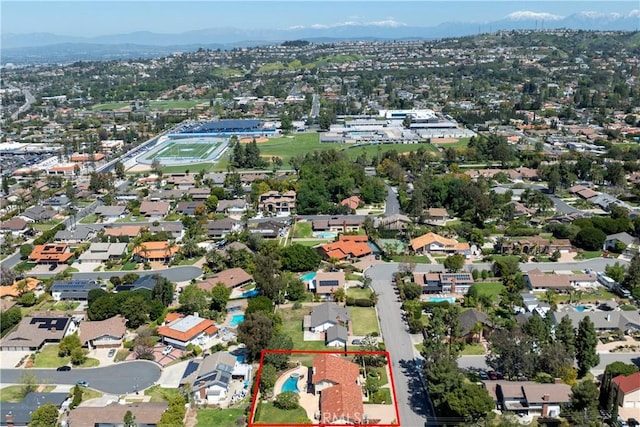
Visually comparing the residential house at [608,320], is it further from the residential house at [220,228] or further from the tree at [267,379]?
the residential house at [220,228]

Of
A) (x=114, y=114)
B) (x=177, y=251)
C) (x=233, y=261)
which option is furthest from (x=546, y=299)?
(x=114, y=114)

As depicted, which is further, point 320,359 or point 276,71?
point 276,71

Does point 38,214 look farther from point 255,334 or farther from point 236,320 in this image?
point 255,334

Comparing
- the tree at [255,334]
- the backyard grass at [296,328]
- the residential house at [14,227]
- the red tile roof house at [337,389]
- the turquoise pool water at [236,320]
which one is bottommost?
the residential house at [14,227]

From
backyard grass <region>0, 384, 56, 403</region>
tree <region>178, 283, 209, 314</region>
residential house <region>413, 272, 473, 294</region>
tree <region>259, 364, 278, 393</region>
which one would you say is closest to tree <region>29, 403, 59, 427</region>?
backyard grass <region>0, 384, 56, 403</region>

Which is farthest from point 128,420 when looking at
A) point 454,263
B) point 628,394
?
point 454,263

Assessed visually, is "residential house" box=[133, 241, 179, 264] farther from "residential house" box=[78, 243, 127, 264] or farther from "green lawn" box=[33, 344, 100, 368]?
"green lawn" box=[33, 344, 100, 368]

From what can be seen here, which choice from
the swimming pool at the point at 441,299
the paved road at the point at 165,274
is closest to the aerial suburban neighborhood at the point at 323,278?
the paved road at the point at 165,274

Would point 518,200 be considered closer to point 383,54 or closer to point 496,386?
point 496,386
